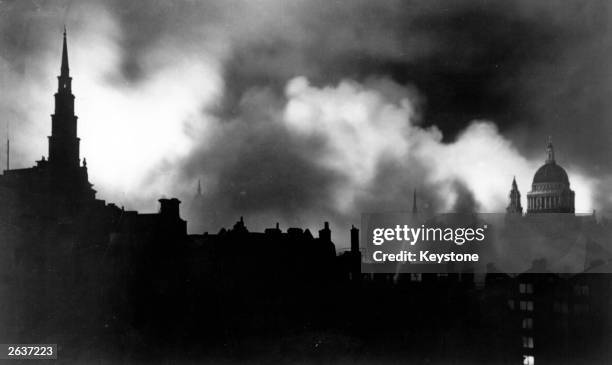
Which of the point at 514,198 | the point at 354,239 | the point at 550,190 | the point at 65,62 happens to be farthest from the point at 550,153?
the point at 65,62

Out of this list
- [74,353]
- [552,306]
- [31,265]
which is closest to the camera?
[74,353]

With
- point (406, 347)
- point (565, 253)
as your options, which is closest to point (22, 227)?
point (406, 347)

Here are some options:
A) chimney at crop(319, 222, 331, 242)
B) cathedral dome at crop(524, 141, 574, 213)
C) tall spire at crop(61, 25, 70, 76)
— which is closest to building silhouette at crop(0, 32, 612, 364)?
chimney at crop(319, 222, 331, 242)

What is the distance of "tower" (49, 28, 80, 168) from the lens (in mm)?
15766

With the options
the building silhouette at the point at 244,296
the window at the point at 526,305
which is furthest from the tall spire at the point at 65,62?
the window at the point at 526,305

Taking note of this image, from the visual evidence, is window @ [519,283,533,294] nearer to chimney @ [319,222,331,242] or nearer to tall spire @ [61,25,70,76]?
chimney @ [319,222,331,242]

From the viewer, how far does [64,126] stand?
1853 cm

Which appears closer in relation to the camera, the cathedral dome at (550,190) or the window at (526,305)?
the cathedral dome at (550,190)

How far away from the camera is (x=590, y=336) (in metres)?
17.4

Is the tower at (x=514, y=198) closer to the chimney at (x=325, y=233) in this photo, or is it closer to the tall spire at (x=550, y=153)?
the tall spire at (x=550, y=153)

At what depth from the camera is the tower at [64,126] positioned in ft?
51.7

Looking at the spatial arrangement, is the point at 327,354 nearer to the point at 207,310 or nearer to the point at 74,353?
the point at 207,310

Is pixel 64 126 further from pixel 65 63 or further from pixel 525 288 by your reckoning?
pixel 525 288

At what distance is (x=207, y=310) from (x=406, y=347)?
6725 mm
